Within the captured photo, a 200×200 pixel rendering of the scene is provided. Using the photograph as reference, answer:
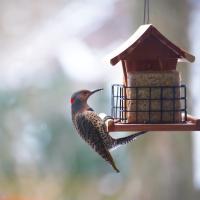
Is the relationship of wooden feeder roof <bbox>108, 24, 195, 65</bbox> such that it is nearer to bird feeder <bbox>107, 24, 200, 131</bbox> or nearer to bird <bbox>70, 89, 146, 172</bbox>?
bird feeder <bbox>107, 24, 200, 131</bbox>

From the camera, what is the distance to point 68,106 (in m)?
4.70

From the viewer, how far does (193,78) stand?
4.36m

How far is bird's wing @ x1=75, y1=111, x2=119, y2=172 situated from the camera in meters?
2.44

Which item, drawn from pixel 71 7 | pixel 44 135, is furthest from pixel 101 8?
pixel 44 135

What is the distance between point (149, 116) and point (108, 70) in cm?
228

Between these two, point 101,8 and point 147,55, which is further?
point 101,8

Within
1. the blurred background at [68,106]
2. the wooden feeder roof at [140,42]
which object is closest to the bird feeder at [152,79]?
the wooden feeder roof at [140,42]

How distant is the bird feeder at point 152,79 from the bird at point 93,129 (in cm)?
11

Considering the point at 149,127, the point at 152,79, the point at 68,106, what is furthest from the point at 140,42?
the point at 68,106

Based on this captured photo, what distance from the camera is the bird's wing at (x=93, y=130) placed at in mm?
2443

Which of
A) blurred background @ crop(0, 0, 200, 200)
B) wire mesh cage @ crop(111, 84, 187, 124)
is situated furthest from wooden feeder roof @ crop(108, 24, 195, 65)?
blurred background @ crop(0, 0, 200, 200)

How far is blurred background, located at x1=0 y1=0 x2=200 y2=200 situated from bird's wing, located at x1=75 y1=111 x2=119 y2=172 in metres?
1.88

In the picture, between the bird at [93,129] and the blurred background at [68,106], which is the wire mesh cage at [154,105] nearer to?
the bird at [93,129]

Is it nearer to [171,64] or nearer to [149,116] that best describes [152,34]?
[171,64]
